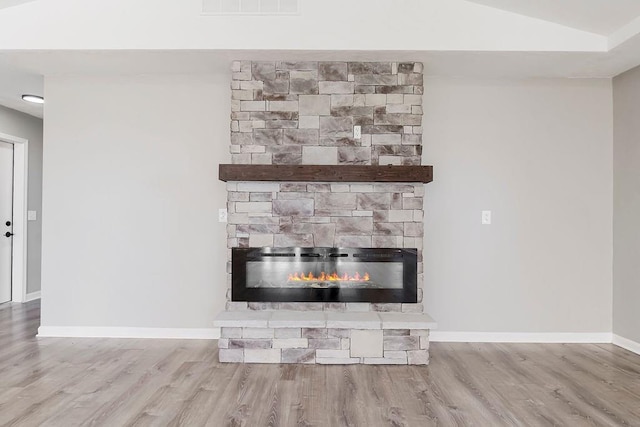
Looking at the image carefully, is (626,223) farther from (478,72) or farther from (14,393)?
(14,393)

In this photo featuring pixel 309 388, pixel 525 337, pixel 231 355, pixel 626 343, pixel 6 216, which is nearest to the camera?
pixel 309 388

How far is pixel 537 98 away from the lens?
387cm

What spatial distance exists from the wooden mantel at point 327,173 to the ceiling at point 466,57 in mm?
855

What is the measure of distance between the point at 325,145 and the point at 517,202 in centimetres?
175

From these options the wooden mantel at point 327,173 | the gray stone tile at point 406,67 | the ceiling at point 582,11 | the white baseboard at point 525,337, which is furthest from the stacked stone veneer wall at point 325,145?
the ceiling at point 582,11

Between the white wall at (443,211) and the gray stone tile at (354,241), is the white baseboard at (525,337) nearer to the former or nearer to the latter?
the white wall at (443,211)

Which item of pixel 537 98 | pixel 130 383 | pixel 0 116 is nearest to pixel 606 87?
pixel 537 98

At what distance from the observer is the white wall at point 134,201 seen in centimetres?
387

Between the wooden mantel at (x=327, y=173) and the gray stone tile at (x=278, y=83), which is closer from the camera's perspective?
the wooden mantel at (x=327, y=173)

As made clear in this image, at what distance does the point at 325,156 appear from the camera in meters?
3.52

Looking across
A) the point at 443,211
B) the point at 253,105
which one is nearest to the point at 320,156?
the point at 253,105

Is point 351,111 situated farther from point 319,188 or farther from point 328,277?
point 328,277

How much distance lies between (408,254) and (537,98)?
1807 millimetres

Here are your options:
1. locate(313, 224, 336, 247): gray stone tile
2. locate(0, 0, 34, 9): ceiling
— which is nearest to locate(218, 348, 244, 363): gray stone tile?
locate(313, 224, 336, 247): gray stone tile
